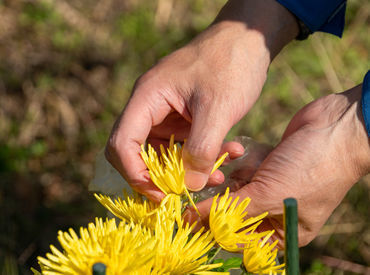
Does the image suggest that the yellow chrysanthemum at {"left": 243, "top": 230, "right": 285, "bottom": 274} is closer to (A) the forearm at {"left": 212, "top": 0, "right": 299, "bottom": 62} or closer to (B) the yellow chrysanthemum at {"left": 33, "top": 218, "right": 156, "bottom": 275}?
(B) the yellow chrysanthemum at {"left": 33, "top": 218, "right": 156, "bottom": 275}

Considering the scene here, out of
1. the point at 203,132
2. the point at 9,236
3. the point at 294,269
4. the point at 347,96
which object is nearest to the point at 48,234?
the point at 9,236

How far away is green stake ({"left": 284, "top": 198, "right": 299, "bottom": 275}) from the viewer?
0.53m

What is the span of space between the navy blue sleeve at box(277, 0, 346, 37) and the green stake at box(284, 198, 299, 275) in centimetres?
99

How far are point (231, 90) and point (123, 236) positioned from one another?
0.70 meters

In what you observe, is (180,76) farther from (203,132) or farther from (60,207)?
(60,207)

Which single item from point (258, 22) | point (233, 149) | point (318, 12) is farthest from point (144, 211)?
point (318, 12)

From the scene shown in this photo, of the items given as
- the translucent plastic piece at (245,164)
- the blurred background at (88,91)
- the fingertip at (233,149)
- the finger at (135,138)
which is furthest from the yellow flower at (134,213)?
the blurred background at (88,91)

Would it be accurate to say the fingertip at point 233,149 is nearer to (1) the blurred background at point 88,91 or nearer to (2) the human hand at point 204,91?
(2) the human hand at point 204,91

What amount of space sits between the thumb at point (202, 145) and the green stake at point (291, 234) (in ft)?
1.42

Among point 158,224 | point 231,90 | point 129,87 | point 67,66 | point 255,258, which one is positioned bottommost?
point 255,258

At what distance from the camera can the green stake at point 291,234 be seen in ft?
1.74

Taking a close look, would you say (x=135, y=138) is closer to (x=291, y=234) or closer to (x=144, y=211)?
(x=144, y=211)

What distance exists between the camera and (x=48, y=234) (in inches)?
76.6

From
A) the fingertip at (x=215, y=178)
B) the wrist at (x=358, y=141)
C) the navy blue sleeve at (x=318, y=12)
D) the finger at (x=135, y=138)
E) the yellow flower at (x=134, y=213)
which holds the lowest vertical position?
the wrist at (x=358, y=141)
